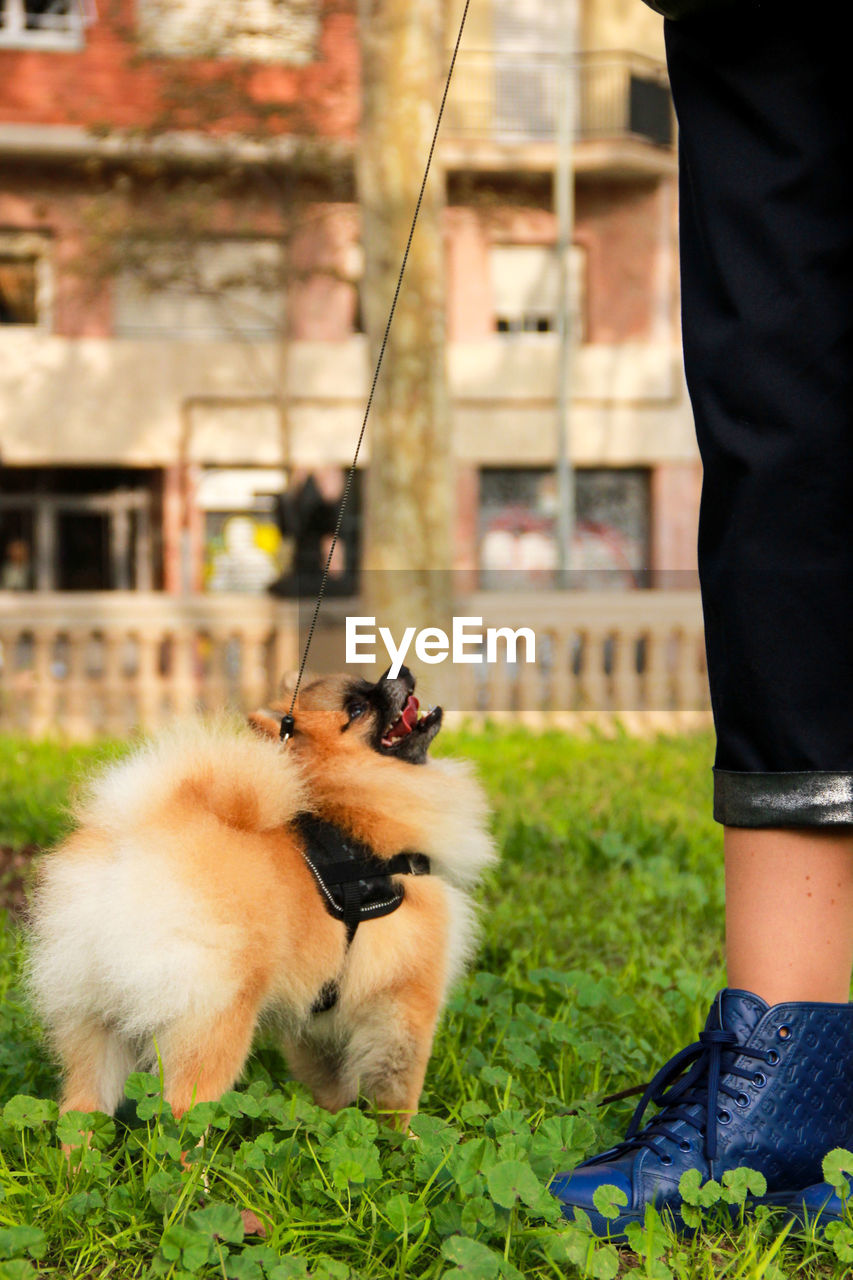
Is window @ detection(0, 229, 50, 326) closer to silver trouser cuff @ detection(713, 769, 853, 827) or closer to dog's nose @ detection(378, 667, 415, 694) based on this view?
dog's nose @ detection(378, 667, 415, 694)

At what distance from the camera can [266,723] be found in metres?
2.03

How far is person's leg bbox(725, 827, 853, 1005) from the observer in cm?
160

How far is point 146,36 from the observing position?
51.8 feet

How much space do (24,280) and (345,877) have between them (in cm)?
1773

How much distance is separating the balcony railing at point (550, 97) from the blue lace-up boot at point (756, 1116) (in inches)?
730

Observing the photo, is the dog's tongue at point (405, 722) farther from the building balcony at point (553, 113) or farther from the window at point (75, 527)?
the building balcony at point (553, 113)

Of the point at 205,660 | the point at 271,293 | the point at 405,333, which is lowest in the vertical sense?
the point at 205,660

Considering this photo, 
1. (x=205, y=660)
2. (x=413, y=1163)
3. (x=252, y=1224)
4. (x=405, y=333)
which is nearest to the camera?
(x=252, y=1224)

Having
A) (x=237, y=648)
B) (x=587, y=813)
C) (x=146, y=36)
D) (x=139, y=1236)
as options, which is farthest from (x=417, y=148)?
(x=146, y=36)

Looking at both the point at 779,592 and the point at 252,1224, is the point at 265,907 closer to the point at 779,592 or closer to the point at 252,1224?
the point at 252,1224

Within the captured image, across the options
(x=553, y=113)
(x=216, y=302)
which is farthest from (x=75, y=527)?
(x=553, y=113)

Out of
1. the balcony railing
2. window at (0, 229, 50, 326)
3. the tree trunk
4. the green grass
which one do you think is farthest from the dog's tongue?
the balcony railing

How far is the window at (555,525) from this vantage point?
18.7 m

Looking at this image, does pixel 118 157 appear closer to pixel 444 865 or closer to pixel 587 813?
pixel 587 813
